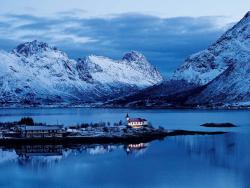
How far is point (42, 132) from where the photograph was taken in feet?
307

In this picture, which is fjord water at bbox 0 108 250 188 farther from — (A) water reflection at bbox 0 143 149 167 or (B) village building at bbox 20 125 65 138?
(B) village building at bbox 20 125 65 138

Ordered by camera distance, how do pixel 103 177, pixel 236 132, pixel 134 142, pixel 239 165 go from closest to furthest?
pixel 103 177 → pixel 239 165 → pixel 134 142 → pixel 236 132

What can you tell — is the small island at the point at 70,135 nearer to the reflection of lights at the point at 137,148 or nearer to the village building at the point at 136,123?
the reflection of lights at the point at 137,148

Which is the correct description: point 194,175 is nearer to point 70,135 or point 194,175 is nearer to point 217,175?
point 217,175

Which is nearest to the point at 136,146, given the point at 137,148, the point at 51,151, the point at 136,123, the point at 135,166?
the point at 137,148

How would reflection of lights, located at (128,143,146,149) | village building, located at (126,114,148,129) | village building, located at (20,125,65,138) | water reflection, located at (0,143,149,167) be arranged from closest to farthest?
water reflection, located at (0,143,149,167) < reflection of lights, located at (128,143,146,149) < village building, located at (20,125,65,138) < village building, located at (126,114,148,129)

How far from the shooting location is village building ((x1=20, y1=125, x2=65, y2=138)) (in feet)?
305

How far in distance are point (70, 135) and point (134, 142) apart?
10604mm

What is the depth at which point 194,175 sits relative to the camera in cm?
5956

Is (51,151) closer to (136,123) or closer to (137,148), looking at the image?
(137,148)

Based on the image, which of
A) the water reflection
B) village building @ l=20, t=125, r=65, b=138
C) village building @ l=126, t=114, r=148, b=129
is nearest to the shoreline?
village building @ l=20, t=125, r=65, b=138

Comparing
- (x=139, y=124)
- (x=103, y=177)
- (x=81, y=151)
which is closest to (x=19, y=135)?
(x=81, y=151)

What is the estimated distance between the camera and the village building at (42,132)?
92.9 metres

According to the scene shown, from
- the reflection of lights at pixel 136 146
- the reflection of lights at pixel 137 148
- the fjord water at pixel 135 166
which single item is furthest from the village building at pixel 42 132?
the reflection of lights at pixel 137 148
